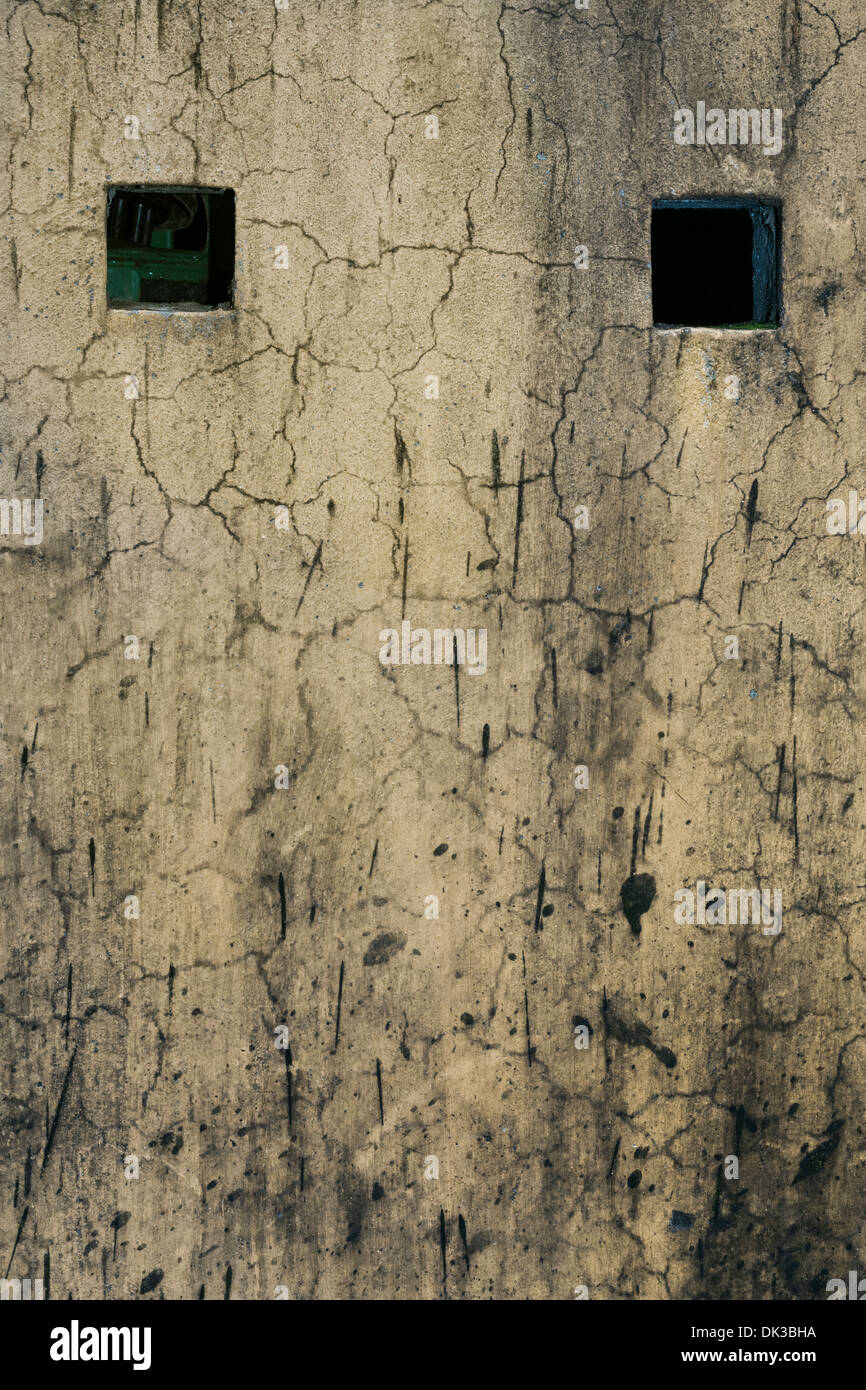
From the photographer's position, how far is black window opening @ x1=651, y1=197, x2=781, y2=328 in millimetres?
2703

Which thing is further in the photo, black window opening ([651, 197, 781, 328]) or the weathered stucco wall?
black window opening ([651, 197, 781, 328])

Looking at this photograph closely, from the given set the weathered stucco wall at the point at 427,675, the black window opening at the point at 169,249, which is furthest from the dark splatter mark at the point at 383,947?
the black window opening at the point at 169,249

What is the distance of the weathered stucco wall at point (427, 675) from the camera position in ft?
7.79

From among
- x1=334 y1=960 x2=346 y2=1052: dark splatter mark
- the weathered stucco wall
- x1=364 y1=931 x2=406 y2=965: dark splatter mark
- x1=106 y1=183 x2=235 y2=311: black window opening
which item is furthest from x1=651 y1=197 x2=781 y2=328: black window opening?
x1=334 y1=960 x2=346 y2=1052: dark splatter mark

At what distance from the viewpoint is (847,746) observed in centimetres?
247

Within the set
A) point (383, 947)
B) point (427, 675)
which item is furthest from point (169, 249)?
point (383, 947)

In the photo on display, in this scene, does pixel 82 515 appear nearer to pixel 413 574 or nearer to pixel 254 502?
pixel 254 502

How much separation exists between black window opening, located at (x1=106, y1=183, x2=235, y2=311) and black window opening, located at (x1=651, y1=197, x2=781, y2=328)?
127cm

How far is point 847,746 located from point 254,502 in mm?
1667

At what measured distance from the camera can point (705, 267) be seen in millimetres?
2826

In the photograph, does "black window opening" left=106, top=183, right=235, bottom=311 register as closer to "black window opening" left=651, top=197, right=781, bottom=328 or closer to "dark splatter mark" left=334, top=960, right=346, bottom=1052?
"black window opening" left=651, top=197, right=781, bottom=328

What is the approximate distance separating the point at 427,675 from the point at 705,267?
1.54 metres

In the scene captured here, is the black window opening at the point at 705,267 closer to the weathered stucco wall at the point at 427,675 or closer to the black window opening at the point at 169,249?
the weathered stucco wall at the point at 427,675

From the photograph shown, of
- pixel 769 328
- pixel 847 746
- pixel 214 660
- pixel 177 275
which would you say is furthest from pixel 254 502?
pixel 847 746
